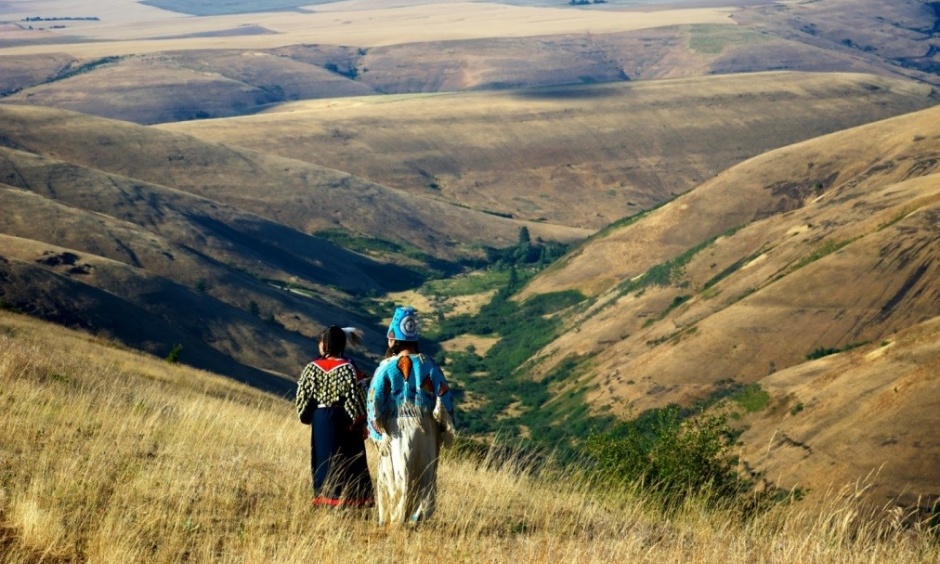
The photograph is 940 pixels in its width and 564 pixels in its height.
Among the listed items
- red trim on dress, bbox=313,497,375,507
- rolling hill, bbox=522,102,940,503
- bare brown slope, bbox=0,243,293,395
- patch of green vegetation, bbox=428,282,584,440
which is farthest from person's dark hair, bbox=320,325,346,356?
patch of green vegetation, bbox=428,282,584,440

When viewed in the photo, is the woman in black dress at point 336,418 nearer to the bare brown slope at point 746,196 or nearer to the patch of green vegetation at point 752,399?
the patch of green vegetation at point 752,399

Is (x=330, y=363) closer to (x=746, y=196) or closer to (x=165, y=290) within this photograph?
(x=165, y=290)

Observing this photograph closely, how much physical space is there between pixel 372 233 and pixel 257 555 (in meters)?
119

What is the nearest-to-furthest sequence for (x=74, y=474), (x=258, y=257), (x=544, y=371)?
(x=74, y=474) → (x=544, y=371) → (x=258, y=257)

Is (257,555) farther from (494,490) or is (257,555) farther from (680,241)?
(680,241)

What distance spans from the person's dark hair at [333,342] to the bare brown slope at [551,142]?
452 feet

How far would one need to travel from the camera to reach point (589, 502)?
14312mm

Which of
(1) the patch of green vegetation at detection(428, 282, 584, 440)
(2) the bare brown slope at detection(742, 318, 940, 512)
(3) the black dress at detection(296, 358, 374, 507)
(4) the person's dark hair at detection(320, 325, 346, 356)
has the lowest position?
(1) the patch of green vegetation at detection(428, 282, 584, 440)

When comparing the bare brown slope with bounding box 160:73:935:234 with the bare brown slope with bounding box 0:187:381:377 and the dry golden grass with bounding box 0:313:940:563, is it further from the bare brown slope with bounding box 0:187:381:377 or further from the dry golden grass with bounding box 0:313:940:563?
the dry golden grass with bounding box 0:313:940:563

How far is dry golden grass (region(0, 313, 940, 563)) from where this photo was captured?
1045cm

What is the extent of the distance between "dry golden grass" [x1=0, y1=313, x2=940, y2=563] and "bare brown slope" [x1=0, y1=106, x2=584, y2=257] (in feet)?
363

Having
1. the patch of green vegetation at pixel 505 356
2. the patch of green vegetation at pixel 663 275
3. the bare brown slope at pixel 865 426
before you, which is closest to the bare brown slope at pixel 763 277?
the patch of green vegetation at pixel 663 275

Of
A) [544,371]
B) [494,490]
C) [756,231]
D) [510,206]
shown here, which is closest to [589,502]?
[494,490]

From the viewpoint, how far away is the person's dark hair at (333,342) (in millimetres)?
12758
